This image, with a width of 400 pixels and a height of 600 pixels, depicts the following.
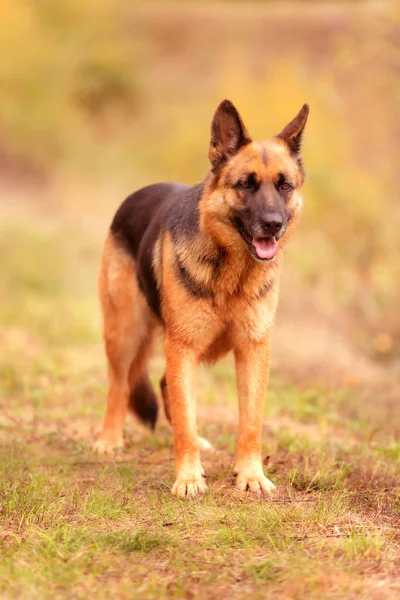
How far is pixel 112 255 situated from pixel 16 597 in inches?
134

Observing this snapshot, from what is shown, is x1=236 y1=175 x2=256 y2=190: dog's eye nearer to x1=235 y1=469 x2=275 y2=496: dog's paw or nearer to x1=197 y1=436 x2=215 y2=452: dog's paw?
x1=235 y1=469 x2=275 y2=496: dog's paw

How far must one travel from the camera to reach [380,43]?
10.6 meters

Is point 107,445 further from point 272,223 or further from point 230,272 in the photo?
point 272,223

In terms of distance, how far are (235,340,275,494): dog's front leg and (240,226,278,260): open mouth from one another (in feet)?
2.01

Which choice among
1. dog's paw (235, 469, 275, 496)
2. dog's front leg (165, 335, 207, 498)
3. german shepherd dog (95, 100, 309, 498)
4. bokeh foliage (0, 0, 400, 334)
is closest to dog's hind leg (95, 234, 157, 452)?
german shepherd dog (95, 100, 309, 498)

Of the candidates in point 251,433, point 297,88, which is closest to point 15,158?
point 297,88

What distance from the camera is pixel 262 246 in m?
4.92

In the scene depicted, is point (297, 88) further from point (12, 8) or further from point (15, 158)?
point (15, 158)

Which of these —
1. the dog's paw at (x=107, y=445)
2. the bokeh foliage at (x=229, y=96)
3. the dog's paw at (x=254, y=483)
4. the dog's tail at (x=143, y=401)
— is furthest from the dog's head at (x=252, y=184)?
the bokeh foliage at (x=229, y=96)

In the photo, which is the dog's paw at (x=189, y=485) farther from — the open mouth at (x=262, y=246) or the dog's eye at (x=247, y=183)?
the dog's eye at (x=247, y=183)

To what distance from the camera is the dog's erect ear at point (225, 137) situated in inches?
200

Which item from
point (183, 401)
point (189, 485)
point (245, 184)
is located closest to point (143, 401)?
point (183, 401)

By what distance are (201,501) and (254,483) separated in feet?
1.33

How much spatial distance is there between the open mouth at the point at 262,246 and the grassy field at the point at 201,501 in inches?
52.9
